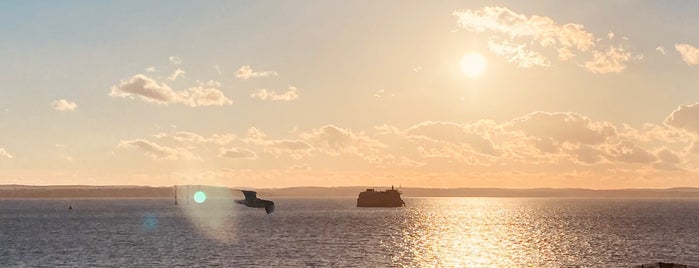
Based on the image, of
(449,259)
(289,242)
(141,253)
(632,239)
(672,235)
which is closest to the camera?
(449,259)

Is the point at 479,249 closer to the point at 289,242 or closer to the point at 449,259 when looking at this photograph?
the point at 449,259

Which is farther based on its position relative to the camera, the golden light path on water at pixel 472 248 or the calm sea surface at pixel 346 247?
the golden light path on water at pixel 472 248

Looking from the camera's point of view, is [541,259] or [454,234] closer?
[541,259]

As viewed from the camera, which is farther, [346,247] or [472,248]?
[472,248]

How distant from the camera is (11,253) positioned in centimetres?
12100

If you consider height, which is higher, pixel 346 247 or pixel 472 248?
pixel 346 247

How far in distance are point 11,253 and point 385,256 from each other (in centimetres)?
5824

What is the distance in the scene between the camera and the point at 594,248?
128 m

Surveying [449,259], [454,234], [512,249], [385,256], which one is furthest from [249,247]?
[454,234]

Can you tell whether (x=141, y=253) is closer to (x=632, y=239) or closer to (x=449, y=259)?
(x=449, y=259)

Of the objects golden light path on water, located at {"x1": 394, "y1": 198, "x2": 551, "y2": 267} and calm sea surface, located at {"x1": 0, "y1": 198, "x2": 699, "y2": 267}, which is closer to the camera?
calm sea surface, located at {"x1": 0, "y1": 198, "x2": 699, "y2": 267}

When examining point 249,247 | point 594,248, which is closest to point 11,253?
point 249,247

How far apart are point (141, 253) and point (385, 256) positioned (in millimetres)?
36496

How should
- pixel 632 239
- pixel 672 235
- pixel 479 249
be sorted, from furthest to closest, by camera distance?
pixel 672 235 → pixel 632 239 → pixel 479 249
